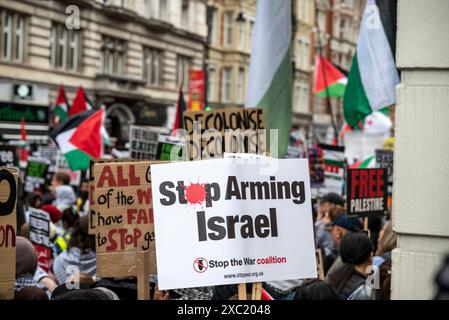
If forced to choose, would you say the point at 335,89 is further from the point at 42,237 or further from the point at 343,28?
the point at 343,28

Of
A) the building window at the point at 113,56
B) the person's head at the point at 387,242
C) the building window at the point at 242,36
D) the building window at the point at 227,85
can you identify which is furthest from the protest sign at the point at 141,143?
Answer: the building window at the point at 227,85

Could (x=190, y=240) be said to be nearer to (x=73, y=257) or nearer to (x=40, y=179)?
(x=73, y=257)

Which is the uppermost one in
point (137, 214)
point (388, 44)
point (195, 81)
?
point (195, 81)

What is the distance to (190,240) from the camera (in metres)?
4.26

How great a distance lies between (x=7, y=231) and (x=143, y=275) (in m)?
0.82

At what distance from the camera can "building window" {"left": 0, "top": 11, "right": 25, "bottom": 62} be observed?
27.3 metres

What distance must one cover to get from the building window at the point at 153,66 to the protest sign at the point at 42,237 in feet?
97.4

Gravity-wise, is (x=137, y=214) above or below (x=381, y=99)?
below

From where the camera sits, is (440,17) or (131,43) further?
(131,43)

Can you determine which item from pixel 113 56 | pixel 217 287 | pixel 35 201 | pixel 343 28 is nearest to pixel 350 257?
pixel 217 287

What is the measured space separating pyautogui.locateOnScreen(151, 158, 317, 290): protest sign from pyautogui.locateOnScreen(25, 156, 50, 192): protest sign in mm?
8820

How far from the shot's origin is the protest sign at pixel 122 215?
16.3 ft
